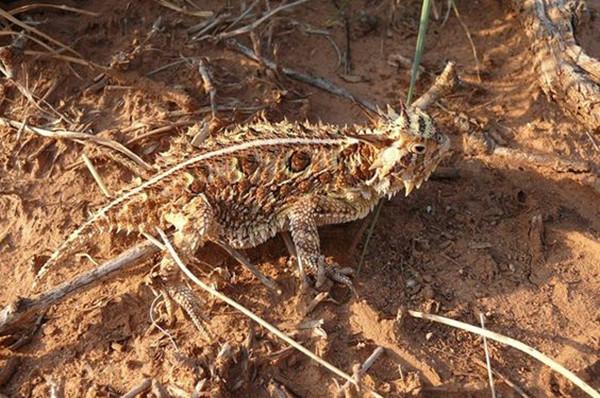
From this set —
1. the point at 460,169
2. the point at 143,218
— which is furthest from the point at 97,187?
the point at 460,169

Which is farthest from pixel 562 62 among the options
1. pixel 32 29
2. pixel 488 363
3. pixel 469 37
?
pixel 32 29

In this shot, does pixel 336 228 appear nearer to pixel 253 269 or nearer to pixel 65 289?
pixel 253 269

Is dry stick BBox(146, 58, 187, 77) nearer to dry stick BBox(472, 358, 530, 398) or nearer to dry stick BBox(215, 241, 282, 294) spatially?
dry stick BBox(215, 241, 282, 294)

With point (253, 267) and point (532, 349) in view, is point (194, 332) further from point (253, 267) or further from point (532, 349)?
point (532, 349)

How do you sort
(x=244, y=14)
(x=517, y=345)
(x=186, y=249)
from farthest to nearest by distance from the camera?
(x=244, y=14) → (x=186, y=249) → (x=517, y=345)

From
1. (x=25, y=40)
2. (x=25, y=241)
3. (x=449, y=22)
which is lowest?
(x=25, y=241)

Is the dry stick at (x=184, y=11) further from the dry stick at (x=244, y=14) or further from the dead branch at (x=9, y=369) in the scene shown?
the dead branch at (x=9, y=369)
